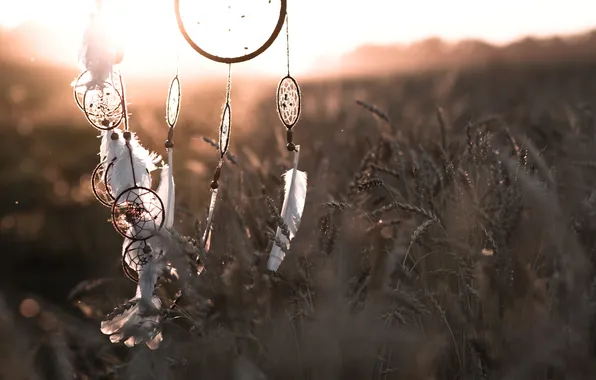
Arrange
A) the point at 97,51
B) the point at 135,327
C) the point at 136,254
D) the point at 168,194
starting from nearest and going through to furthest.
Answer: the point at 135,327 < the point at 97,51 < the point at 136,254 < the point at 168,194

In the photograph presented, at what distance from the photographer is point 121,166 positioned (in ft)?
5.82

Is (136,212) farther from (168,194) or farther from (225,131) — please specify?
(225,131)

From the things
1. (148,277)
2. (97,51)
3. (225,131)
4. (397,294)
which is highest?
(97,51)

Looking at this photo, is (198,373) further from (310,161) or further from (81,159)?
(81,159)

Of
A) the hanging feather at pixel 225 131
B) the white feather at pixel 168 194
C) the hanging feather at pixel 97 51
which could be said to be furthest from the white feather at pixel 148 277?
the hanging feather at pixel 97 51

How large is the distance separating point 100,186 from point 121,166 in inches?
6.1

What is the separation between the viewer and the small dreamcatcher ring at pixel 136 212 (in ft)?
5.64

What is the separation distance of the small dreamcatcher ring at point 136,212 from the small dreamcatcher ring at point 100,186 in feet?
0.25

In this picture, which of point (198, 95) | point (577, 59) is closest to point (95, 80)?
point (198, 95)

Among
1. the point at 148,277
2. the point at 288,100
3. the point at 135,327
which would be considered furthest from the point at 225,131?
the point at 135,327

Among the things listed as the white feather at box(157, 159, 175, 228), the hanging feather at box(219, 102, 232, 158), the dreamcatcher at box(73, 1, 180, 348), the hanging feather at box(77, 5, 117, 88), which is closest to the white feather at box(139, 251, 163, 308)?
the dreamcatcher at box(73, 1, 180, 348)

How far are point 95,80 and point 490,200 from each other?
1.13 m

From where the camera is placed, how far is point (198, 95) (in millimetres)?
4504

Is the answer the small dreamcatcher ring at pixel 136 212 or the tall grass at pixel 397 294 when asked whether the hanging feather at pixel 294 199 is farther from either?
the small dreamcatcher ring at pixel 136 212
